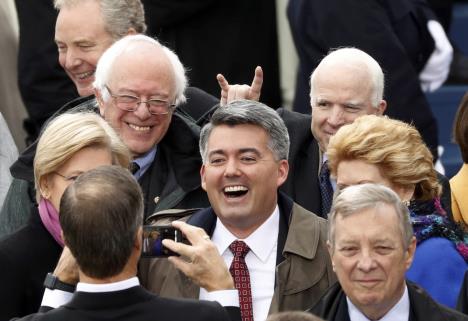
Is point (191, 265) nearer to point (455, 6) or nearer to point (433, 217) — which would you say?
point (433, 217)

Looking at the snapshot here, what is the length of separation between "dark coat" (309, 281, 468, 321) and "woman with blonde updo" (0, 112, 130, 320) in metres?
1.01

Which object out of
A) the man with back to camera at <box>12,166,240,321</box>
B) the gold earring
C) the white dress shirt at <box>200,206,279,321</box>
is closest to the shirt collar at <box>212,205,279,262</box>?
the white dress shirt at <box>200,206,279,321</box>

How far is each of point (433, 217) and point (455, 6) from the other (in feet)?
16.8

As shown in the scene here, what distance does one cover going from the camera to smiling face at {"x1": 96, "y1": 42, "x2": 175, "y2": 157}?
6.98 meters

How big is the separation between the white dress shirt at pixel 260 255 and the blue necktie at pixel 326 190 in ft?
2.26

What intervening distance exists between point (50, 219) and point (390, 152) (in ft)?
4.39

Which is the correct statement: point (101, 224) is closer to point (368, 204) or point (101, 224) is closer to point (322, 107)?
point (368, 204)

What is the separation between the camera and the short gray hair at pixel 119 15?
7.82 metres

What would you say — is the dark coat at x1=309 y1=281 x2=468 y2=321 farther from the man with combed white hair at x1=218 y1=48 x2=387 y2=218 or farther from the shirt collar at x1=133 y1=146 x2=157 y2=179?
the shirt collar at x1=133 y1=146 x2=157 y2=179

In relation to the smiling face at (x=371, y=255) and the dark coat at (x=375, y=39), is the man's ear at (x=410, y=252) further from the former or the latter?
the dark coat at (x=375, y=39)

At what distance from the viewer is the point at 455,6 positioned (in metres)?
11.1

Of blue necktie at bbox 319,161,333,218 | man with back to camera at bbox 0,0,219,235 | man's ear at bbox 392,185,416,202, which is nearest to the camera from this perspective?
man's ear at bbox 392,185,416,202

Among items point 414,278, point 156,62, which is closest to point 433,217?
Answer: point 414,278

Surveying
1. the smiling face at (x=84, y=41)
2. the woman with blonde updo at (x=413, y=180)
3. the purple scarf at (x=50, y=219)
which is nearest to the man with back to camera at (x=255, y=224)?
the woman with blonde updo at (x=413, y=180)
